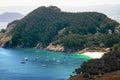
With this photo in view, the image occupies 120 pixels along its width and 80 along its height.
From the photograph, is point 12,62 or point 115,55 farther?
point 12,62

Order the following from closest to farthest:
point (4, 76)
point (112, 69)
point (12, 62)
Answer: point (112, 69) < point (4, 76) < point (12, 62)

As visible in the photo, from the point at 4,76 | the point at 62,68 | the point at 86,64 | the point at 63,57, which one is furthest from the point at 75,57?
the point at 86,64

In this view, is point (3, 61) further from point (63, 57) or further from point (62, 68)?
point (62, 68)

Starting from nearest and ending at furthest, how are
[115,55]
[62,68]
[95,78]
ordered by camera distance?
[95,78] < [115,55] < [62,68]

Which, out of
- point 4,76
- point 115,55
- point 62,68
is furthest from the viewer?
point 62,68

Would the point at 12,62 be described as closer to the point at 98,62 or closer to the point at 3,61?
the point at 3,61

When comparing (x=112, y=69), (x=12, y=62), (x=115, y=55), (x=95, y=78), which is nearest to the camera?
(x=95, y=78)

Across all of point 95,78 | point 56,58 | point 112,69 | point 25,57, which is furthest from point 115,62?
point 25,57
